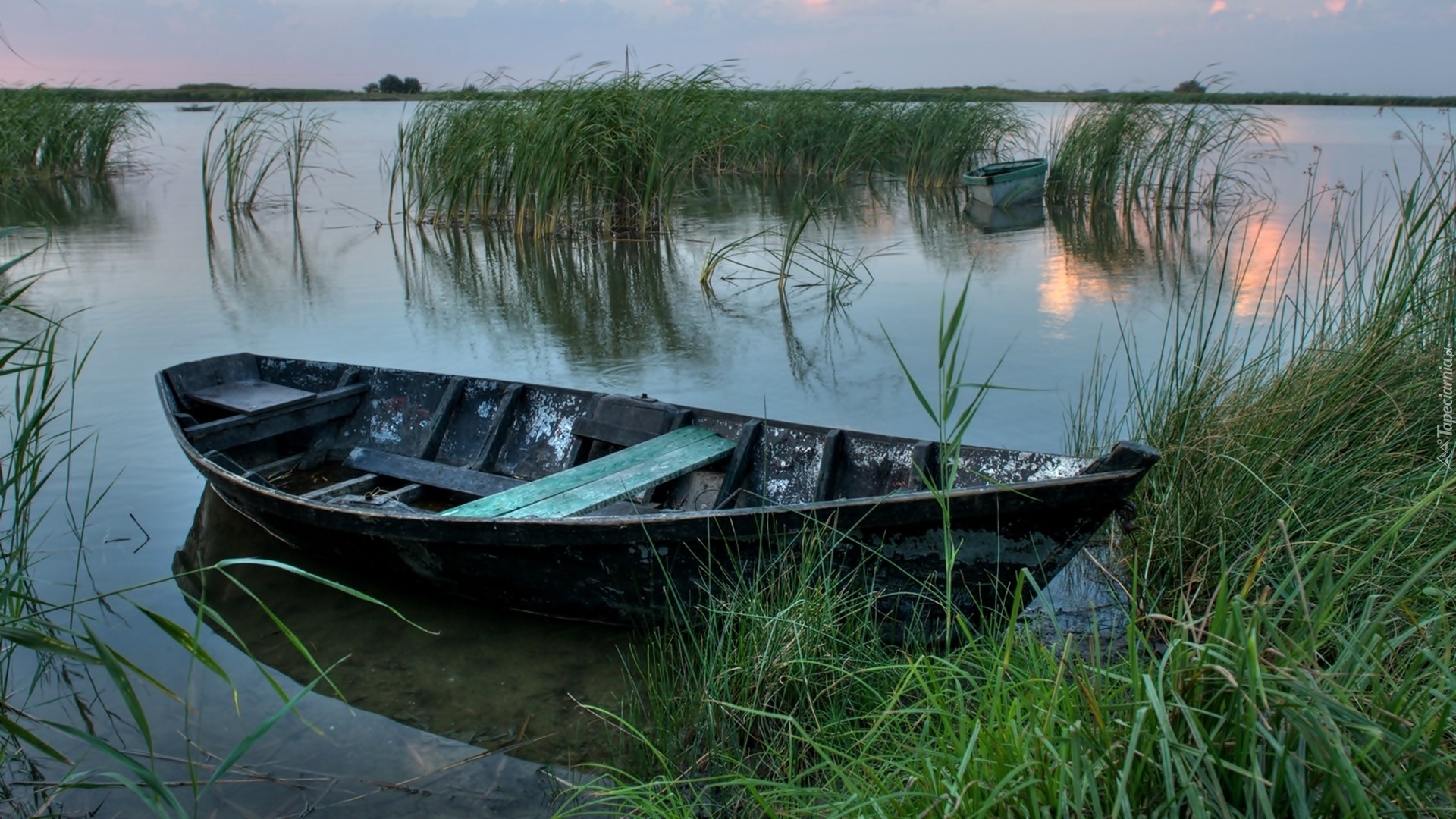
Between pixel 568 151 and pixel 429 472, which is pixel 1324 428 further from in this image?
pixel 568 151

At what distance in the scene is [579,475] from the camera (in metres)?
4.36

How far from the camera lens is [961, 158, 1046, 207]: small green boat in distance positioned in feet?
47.2

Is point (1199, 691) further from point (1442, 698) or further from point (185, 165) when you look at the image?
point (185, 165)

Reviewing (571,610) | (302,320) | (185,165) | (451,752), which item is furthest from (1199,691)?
(185,165)

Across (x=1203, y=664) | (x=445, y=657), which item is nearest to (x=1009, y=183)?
(x=445, y=657)

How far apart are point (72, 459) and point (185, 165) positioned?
18156mm

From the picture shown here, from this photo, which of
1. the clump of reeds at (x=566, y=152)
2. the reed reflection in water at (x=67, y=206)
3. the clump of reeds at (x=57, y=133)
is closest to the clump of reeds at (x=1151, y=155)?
the clump of reeds at (x=566, y=152)

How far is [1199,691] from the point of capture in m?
1.72

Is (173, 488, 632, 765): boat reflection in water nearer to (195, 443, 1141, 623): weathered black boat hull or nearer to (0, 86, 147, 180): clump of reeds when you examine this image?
(195, 443, 1141, 623): weathered black boat hull

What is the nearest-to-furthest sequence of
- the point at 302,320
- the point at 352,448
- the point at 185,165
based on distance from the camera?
the point at 352,448 → the point at 302,320 → the point at 185,165

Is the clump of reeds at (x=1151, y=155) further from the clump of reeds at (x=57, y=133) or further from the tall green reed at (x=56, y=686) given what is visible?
the clump of reeds at (x=57, y=133)

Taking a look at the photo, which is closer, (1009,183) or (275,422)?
(275,422)

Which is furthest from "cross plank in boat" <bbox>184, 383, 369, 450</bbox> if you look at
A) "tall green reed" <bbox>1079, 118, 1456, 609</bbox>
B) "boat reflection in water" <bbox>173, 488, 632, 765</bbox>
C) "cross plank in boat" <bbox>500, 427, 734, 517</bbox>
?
"tall green reed" <bbox>1079, 118, 1456, 609</bbox>

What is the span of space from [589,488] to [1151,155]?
12.1 meters
